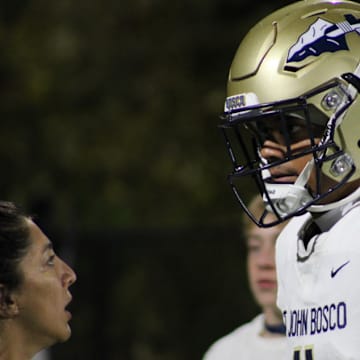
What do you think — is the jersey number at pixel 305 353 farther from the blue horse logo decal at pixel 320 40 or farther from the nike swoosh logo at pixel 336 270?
the blue horse logo decal at pixel 320 40

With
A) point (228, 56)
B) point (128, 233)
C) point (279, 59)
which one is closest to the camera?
point (279, 59)

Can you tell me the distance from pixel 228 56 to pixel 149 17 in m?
0.57

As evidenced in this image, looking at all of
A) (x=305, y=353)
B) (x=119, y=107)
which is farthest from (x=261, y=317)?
(x=119, y=107)

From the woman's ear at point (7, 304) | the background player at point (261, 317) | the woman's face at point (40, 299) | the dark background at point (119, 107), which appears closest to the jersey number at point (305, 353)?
the woman's face at point (40, 299)

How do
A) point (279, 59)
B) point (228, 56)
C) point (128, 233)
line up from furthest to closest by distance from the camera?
point (228, 56)
point (128, 233)
point (279, 59)

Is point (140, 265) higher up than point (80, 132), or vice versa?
point (80, 132)

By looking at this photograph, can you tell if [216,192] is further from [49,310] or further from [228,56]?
[49,310]

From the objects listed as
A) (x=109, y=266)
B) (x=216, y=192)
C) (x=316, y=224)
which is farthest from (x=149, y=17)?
(x=316, y=224)

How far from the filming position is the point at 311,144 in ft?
11.5

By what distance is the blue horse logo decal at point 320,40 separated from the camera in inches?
139

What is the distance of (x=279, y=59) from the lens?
140 inches

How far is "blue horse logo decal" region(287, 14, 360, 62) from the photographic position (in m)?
3.54

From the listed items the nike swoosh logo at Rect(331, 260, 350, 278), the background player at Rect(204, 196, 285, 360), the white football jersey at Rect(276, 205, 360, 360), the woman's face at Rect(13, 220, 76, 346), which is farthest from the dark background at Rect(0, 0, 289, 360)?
the nike swoosh logo at Rect(331, 260, 350, 278)

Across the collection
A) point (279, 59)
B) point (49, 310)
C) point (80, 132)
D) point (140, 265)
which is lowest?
point (140, 265)
